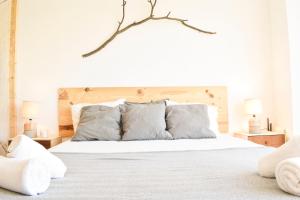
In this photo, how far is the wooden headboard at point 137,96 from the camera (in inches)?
123

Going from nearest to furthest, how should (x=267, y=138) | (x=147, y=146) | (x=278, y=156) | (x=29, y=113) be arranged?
(x=278, y=156) → (x=147, y=146) → (x=29, y=113) → (x=267, y=138)

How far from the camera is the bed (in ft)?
3.43

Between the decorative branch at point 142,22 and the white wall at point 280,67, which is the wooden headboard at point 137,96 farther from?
the white wall at point 280,67

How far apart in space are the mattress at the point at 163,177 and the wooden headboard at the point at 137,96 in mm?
1186

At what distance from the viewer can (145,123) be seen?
8.46 feet

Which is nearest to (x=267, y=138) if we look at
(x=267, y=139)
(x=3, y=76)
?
(x=267, y=139)

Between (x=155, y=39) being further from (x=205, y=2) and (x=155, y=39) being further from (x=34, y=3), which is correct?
(x=34, y=3)

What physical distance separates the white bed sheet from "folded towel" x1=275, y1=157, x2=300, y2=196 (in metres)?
1.03

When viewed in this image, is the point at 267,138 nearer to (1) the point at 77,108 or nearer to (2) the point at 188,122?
(2) the point at 188,122

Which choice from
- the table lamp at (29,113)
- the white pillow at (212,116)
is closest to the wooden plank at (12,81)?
the table lamp at (29,113)

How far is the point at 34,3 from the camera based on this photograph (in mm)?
3203

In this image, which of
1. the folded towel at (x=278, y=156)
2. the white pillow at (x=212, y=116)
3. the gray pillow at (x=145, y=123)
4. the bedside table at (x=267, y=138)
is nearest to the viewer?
the folded towel at (x=278, y=156)

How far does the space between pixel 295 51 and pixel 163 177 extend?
2.49m

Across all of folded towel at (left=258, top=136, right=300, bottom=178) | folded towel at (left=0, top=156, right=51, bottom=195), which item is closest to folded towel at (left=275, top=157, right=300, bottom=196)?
folded towel at (left=258, top=136, right=300, bottom=178)
